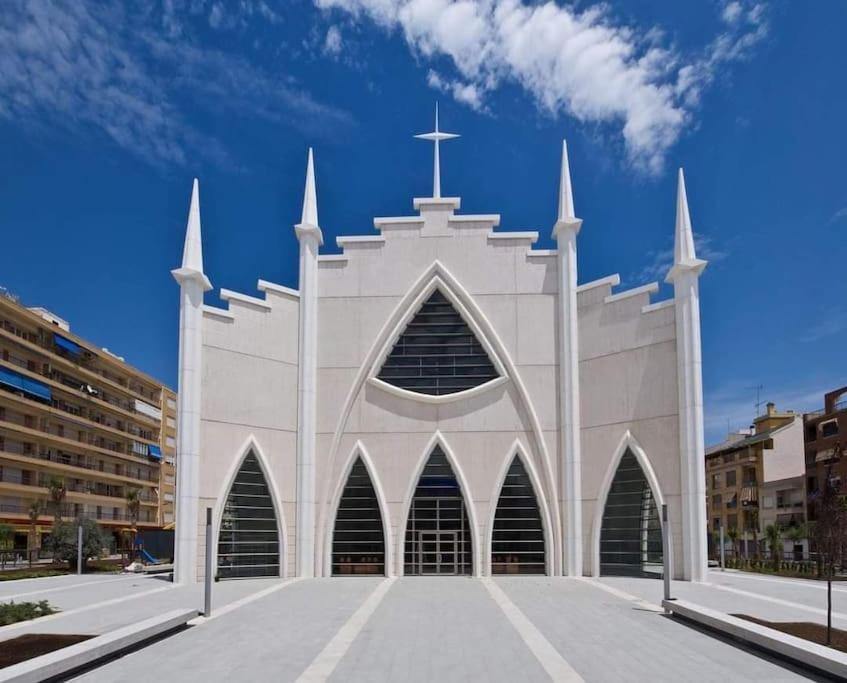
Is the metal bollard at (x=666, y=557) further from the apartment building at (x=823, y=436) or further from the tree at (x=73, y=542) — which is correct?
the apartment building at (x=823, y=436)

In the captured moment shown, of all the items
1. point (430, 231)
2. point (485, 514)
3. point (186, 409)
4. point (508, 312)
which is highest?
point (430, 231)

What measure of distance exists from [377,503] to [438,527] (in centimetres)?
233

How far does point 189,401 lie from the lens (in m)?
29.4

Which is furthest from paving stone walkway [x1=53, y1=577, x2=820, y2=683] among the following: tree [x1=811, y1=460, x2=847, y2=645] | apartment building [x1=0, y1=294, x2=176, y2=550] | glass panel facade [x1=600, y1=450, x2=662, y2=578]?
apartment building [x1=0, y1=294, x2=176, y2=550]

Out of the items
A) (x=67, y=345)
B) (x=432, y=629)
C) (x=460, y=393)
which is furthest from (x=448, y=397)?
(x=67, y=345)

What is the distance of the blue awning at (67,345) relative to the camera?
64.9 metres

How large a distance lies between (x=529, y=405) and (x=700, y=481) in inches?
251

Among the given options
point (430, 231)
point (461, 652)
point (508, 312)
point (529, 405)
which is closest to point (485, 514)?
point (529, 405)

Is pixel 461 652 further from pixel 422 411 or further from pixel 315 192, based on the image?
pixel 315 192

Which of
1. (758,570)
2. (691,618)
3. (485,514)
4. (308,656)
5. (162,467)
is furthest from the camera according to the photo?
(162,467)

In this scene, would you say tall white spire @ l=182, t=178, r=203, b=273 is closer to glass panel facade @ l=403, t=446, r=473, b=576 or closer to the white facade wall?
the white facade wall

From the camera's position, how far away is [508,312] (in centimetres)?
3272

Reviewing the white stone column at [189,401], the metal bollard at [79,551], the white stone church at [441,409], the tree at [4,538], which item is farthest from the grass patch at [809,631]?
the tree at [4,538]

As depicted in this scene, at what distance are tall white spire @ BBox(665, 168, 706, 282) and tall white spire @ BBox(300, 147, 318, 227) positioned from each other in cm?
1292
